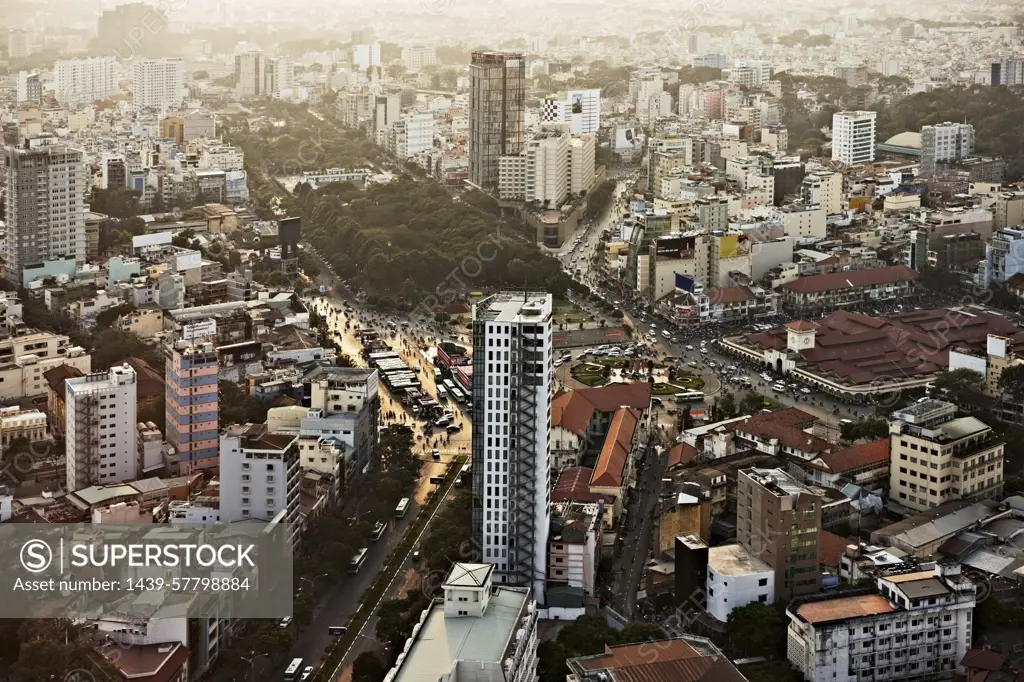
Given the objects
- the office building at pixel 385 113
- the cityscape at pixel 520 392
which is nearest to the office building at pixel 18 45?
the cityscape at pixel 520 392

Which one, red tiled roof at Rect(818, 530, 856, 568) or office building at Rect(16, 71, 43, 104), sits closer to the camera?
red tiled roof at Rect(818, 530, 856, 568)

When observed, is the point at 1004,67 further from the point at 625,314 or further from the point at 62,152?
→ the point at 62,152

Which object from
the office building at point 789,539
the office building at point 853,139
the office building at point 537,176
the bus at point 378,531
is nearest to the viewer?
the office building at point 789,539

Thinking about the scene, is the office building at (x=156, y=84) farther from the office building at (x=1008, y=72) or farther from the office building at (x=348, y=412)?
the office building at (x=348, y=412)

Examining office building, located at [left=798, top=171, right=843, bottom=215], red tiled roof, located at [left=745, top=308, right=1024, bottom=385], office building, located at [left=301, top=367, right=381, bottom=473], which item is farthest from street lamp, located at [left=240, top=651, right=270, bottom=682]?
office building, located at [left=798, top=171, right=843, bottom=215]

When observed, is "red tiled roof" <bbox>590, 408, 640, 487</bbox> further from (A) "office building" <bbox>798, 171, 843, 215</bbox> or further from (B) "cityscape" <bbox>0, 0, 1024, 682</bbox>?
(A) "office building" <bbox>798, 171, 843, 215</bbox>

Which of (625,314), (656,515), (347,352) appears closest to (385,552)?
(656,515)

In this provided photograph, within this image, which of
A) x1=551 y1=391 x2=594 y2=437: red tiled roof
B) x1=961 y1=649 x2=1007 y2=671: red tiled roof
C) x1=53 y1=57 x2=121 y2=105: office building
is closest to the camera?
x1=961 y1=649 x2=1007 y2=671: red tiled roof
